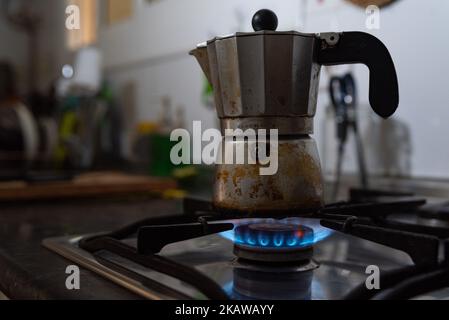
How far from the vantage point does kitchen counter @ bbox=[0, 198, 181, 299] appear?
0.38 m

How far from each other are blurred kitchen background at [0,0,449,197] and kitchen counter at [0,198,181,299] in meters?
0.12

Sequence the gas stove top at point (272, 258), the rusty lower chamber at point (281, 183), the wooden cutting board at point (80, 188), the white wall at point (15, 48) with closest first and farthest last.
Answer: the gas stove top at point (272, 258), the rusty lower chamber at point (281, 183), the wooden cutting board at point (80, 188), the white wall at point (15, 48)

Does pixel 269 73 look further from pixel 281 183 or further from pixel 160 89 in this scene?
pixel 160 89

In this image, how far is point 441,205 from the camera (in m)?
0.65

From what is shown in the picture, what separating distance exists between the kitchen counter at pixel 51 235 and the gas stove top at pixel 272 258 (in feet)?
0.06

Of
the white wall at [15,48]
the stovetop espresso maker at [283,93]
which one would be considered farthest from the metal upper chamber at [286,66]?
the white wall at [15,48]

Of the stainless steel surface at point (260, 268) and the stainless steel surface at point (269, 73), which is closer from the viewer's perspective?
the stainless steel surface at point (260, 268)

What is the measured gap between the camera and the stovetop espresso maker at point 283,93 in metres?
0.47

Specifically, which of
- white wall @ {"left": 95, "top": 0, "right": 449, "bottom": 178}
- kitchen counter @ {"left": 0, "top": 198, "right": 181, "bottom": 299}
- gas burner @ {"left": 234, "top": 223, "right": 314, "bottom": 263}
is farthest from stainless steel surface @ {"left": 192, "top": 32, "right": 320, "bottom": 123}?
white wall @ {"left": 95, "top": 0, "right": 449, "bottom": 178}

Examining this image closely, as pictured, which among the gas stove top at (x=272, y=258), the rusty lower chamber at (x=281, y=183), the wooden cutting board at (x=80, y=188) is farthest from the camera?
the wooden cutting board at (x=80, y=188)

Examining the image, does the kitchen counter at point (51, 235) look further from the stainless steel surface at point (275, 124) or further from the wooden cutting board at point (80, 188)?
the stainless steel surface at point (275, 124)

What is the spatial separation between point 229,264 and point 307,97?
18 cm
